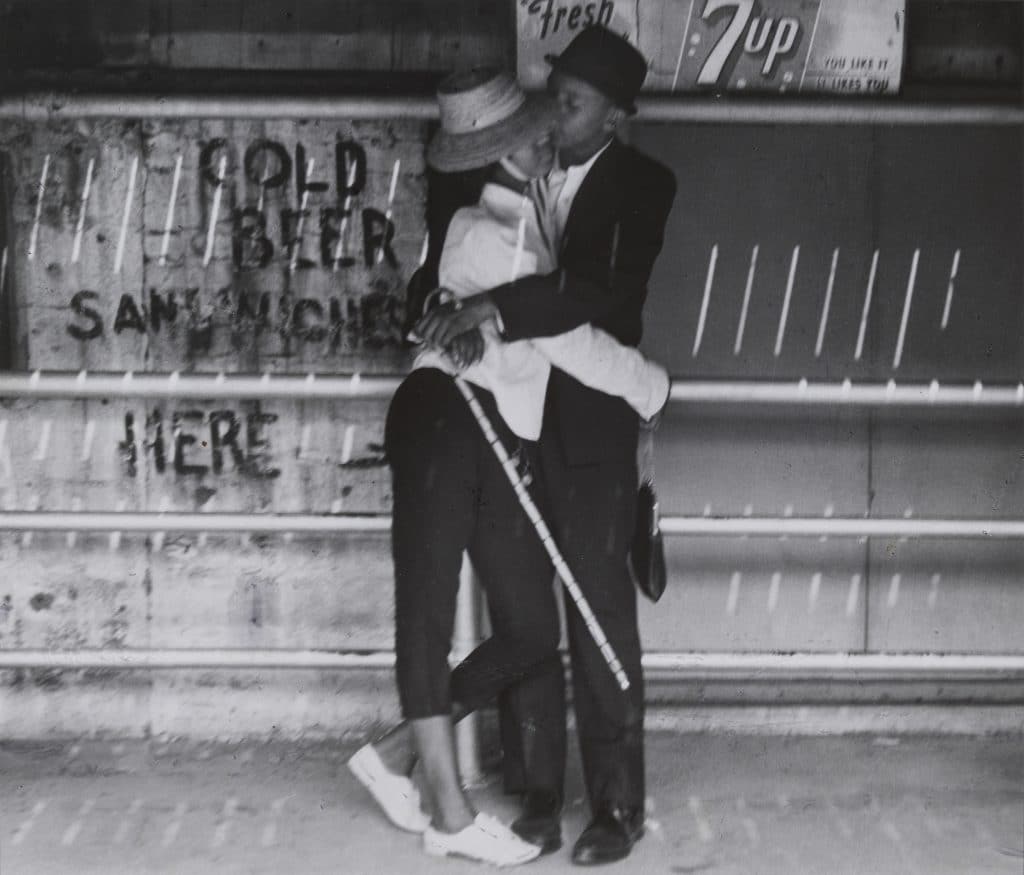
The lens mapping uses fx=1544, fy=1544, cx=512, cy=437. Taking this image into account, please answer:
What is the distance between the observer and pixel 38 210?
3.96 metres

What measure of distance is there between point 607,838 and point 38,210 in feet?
7.03

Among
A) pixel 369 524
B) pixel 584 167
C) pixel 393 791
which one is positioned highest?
pixel 584 167

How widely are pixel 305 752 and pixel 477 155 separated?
1.69 m

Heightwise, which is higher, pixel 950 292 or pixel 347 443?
pixel 950 292

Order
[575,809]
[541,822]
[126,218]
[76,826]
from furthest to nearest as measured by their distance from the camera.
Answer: [126,218]
[575,809]
[76,826]
[541,822]

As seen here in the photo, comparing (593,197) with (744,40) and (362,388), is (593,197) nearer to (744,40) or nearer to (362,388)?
(362,388)

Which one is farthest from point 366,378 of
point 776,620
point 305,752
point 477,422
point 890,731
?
point 890,731

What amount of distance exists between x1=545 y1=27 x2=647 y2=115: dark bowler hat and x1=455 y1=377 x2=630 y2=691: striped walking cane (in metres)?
0.67

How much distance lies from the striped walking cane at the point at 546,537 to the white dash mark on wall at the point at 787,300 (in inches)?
43.5

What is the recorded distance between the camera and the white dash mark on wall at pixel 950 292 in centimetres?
402

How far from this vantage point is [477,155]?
3.08 m

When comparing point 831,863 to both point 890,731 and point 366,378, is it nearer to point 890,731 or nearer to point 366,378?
point 890,731

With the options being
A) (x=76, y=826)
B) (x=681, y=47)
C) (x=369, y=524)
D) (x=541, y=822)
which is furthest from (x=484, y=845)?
(x=681, y=47)

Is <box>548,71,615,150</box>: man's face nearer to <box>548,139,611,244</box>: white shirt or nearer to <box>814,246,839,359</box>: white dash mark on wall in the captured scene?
<box>548,139,611,244</box>: white shirt
